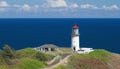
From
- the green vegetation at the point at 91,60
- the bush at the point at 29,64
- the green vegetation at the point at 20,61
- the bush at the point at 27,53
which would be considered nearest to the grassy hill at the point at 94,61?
the green vegetation at the point at 91,60

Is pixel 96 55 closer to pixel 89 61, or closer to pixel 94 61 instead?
pixel 94 61

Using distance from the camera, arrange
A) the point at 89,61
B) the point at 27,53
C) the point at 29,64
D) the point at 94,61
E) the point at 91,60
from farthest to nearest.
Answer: the point at 27,53 < the point at 91,60 < the point at 94,61 < the point at 89,61 < the point at 29,64

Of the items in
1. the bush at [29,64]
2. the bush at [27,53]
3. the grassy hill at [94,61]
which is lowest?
the grassy hill at [94,61]

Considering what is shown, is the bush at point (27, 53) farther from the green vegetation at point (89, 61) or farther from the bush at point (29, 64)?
the bush at point (29, 64)

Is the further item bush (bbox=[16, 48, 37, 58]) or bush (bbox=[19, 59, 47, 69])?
bush (bbox=[16, 48, 37, 58])

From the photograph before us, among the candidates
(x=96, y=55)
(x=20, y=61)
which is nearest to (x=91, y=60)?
(x=96, y=55)

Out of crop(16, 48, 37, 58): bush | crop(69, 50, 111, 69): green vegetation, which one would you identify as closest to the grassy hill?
crop(69, 50, 111, 69): green vegetation

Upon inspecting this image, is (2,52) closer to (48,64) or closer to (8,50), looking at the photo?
(8,50)

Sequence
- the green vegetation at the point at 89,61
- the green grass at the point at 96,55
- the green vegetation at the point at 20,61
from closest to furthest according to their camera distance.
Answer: the green vegetation at the point at 20,61, the green vegetation at the point at 89,61, the green grass at the point at 96,55

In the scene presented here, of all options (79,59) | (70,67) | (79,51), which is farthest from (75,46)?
(70,67)

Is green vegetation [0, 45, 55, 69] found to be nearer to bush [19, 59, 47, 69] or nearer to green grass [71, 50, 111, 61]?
bush [19, 59, 47, 69]

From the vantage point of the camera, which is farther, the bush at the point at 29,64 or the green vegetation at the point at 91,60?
the green vegetation at the point at 91,60
